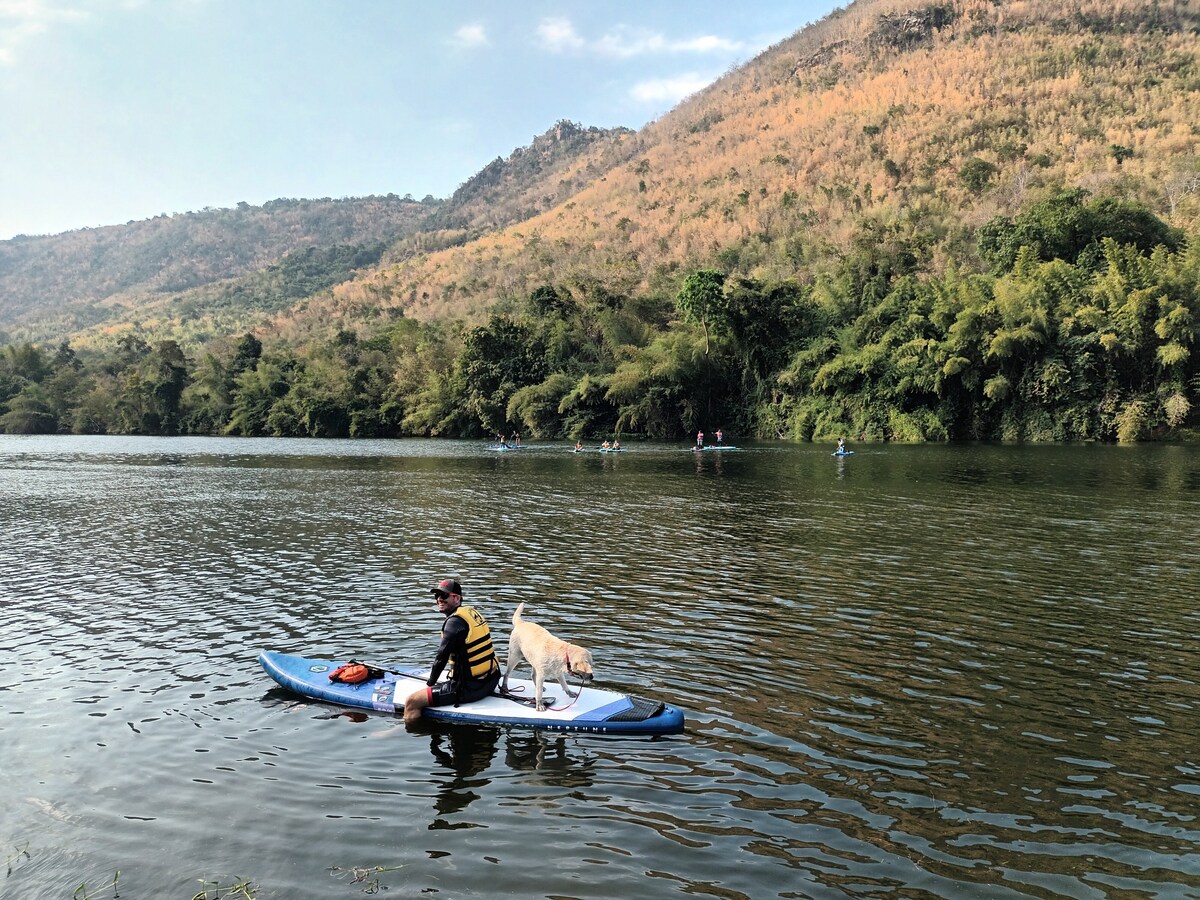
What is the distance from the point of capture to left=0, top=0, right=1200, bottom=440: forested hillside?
56500mm

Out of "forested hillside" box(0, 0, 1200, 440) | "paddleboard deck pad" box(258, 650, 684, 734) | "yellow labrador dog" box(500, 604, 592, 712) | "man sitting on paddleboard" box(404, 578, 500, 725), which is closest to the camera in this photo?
"paddleboard deck pad" box(258, 650, 684, 734)

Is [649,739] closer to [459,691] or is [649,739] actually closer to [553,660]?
[553,660]

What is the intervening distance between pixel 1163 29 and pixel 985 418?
305 feet

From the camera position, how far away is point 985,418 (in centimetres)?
5991

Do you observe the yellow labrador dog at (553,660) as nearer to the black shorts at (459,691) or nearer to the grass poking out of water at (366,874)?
the black shorts at (459,691)

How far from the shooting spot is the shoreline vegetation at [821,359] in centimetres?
5422

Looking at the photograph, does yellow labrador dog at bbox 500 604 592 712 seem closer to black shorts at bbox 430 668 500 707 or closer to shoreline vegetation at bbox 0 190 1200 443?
black shorts at bbox 430 668 500 707

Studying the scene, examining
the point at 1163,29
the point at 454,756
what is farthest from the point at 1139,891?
the point at 1163,29

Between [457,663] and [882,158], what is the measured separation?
10731 centimetres

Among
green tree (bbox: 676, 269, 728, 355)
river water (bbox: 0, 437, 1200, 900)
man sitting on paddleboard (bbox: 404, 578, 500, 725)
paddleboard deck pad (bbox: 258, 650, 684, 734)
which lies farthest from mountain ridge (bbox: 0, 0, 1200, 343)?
man sitting on paddleboard (bbox: 404, 578, 500, 725)

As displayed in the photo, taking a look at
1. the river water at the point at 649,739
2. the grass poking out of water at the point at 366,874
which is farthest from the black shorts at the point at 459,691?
the grass poking out of water at the point at 366,874

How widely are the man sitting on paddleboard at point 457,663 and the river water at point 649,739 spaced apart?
0.34 meters

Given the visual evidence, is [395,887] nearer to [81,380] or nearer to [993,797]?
[993,797]

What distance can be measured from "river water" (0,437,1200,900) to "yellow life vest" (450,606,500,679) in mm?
680
